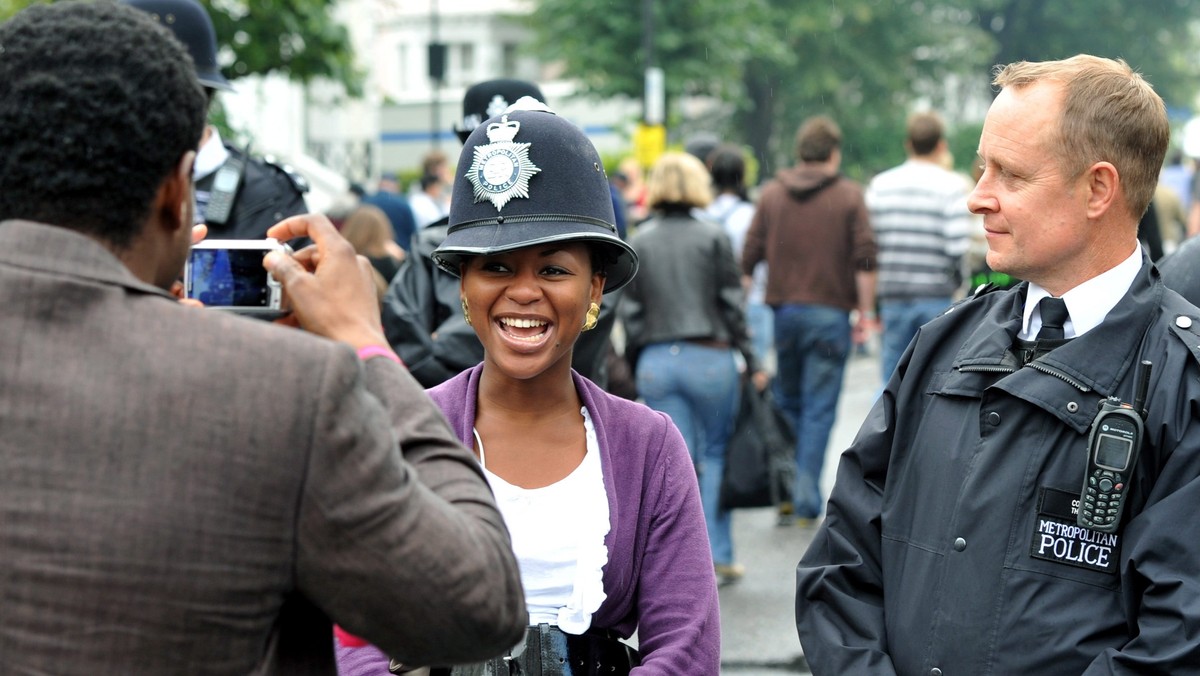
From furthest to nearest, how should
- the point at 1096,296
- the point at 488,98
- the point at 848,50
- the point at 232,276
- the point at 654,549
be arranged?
the point at 848,50, the point at 488,98, the point at 654,549, the point at 1096,296, the point at 232,276

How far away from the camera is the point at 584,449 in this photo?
3.06 m

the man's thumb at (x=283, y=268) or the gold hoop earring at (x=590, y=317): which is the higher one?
the man's thumb at (x=283, y=268)

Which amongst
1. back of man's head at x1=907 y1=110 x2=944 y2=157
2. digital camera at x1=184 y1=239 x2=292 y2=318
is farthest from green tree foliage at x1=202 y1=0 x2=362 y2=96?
digital camera at x1=184 y1=239 x2=292 y2=318

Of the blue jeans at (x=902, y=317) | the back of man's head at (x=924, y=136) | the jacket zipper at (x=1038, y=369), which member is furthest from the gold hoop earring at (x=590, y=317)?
the back of man's head at (x=924, y=136)

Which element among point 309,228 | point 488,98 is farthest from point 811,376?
point 309,228

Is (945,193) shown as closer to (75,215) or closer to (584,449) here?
(584,449)

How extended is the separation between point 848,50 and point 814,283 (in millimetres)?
40072

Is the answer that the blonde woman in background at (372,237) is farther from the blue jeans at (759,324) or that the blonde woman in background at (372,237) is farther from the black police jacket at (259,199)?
the blue jeans at (759,324)

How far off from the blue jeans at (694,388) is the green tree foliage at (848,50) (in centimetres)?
2194

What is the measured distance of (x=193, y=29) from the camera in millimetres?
4680

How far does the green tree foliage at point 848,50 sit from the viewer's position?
98.8 ft

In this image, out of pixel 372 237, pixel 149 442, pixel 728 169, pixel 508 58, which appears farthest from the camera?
pixel 508 58

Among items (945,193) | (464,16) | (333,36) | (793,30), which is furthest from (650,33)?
(464,16)

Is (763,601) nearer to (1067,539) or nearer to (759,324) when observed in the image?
(759,324)
